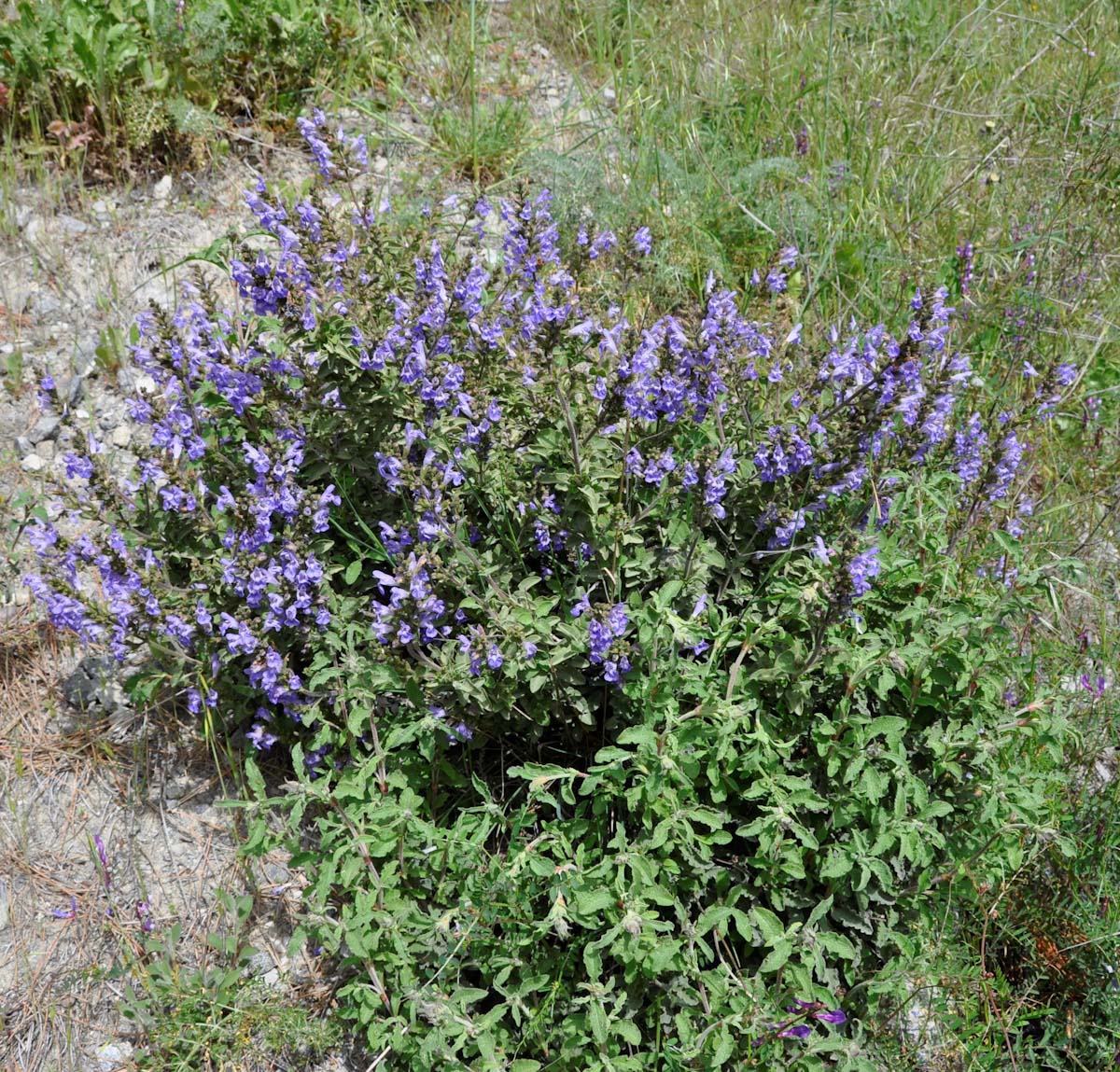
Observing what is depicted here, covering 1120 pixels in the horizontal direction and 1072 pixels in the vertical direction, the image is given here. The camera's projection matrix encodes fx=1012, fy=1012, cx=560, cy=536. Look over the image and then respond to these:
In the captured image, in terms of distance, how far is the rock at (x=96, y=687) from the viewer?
3.52 metres

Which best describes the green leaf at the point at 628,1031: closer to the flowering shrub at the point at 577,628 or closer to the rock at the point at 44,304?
the flowering shrub at the point at 577,628

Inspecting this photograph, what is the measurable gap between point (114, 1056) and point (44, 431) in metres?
2.51

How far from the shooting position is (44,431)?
4.24m

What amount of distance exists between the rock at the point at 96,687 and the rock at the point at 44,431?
3.76 ft

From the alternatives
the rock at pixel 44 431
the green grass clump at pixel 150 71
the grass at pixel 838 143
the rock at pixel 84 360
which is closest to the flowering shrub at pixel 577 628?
the grass at pixel 838 143

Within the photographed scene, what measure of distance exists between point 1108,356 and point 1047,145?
4.65 ft

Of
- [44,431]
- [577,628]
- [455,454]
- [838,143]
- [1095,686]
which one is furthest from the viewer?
[838,143]

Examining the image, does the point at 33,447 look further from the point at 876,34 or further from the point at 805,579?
the point at 876,34

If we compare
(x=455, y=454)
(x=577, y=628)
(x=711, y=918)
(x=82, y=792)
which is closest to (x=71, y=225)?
(x=82, y=792)

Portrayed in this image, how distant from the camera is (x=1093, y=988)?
2.74 meters

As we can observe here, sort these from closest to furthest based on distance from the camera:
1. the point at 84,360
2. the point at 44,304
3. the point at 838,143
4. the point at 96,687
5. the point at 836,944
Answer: the point at 836,944, the point at 96,687, the point at 84,360, the point at 44,304, the point at 838,143

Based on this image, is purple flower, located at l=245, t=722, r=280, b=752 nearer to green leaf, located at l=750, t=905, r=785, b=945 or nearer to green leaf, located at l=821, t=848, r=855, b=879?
green leaf, located at l=750, t=905, r=785, b=945

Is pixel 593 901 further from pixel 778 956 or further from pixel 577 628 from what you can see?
pixel 577 628

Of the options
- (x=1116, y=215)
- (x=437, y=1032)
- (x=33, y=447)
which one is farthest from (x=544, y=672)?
(x=1116, y=215)
